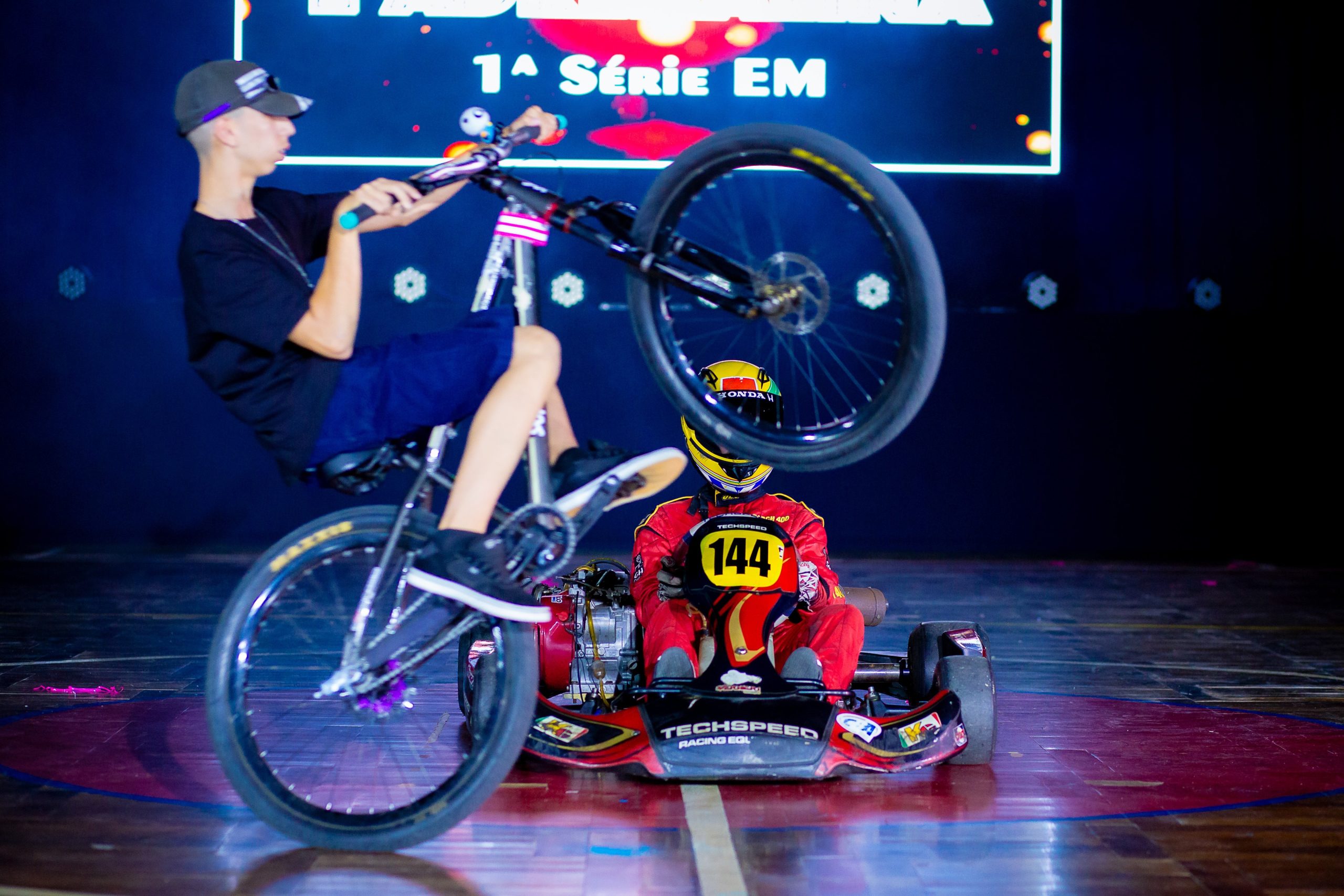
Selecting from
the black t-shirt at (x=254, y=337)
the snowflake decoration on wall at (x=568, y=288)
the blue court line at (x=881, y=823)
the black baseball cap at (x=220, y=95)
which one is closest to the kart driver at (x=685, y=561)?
the blue court line at (x=881, y=823)

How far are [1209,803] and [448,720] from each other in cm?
247

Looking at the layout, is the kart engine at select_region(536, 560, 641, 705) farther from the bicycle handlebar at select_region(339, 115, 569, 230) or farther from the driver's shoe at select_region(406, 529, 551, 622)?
the bicycle handlebar at select_region(339, 115, 569, 230)

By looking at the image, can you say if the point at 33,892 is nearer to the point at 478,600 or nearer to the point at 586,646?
the point at 478,600

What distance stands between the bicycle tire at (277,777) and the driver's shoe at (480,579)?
0.13 m

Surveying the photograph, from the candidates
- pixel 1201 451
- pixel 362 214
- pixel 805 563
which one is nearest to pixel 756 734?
pixel 805 563

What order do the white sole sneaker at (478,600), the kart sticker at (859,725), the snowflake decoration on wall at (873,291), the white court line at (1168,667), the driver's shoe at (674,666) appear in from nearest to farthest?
the white sole sneaker at (478,600) → the kart sticker at (859,725) → the driver's shoe at (674,666) → the white court line at (1168,667) → the snowflake decoration on wall at (873,291)

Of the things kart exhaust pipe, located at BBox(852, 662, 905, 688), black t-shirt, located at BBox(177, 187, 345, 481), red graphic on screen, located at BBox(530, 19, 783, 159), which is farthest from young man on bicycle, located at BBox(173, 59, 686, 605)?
red graphic on screen, located at BBox(530, 19, 783, 159)

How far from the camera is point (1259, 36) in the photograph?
368 inches

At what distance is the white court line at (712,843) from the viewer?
113 inches

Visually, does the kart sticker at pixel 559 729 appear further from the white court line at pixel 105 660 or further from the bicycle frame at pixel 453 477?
the white court line at pixel 105 660

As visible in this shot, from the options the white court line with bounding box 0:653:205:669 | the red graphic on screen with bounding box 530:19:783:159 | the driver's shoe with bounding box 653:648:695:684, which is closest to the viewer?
the driver's shoe with bounding box 653:648:695:684

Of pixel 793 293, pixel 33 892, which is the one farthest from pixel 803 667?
pixel 33 892

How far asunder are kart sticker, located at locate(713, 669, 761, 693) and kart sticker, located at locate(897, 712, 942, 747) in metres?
0.45

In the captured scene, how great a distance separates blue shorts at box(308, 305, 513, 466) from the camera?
297 cm
